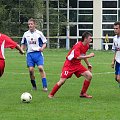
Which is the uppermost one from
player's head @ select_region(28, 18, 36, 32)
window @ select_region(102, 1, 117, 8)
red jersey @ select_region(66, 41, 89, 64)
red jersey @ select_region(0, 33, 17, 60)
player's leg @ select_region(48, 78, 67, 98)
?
window @ select_region(102, 1, 117, 8)

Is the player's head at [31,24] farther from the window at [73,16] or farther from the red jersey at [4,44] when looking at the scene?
the window at [73,16]

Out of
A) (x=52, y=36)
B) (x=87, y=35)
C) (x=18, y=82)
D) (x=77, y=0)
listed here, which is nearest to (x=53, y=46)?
(x=52, y=36)

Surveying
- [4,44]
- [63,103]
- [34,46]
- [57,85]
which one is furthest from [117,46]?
[4,44]

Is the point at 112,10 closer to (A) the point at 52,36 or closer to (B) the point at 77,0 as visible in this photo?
(B) the point at 77,0

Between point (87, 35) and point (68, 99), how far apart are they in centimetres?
168

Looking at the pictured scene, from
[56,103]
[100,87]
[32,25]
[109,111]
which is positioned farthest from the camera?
[100,87]

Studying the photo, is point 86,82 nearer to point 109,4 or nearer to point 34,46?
point 34,46

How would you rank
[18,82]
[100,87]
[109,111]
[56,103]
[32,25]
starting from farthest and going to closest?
[18,82] → [100,87] → [32,25] → [56,103] → [109,111]

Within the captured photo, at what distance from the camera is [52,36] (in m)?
53.8

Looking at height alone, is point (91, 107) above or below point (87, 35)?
below

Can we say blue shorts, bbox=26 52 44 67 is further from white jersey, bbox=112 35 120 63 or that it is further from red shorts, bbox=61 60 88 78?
white jersey, bbox=112 35 120 63

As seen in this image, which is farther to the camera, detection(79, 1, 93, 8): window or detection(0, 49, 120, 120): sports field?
detection(79, 1, 93, 8): window

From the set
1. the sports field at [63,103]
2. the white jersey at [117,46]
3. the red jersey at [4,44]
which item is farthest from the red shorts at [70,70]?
the red jersey at [4,44]

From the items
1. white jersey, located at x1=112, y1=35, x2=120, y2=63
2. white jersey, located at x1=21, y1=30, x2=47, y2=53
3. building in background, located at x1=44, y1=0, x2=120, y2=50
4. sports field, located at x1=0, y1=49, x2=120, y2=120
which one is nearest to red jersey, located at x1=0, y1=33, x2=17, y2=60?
sports field, located at x1=0, y1=49, x2=120, y2=120
